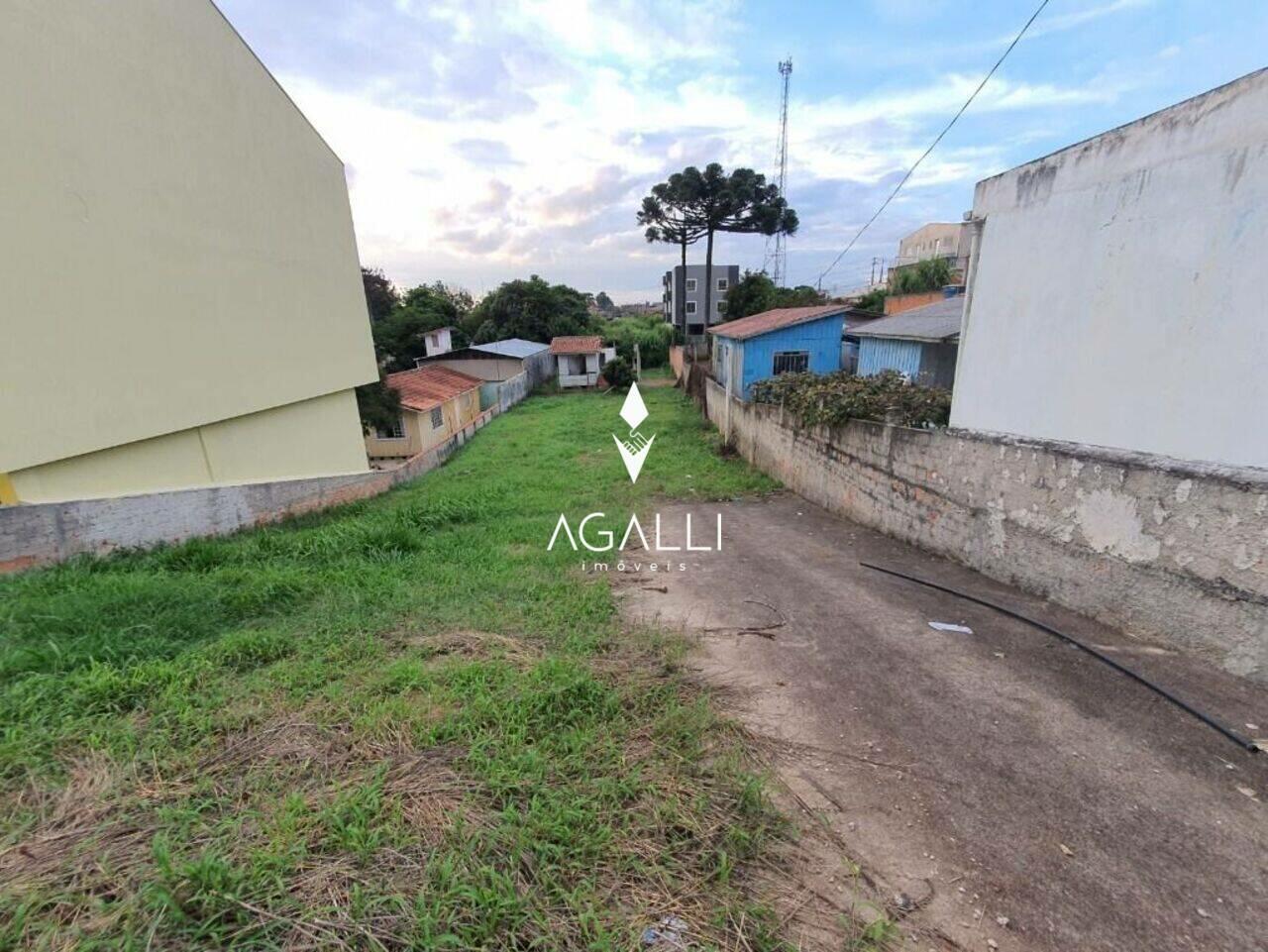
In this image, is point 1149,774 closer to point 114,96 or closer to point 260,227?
point 114,96

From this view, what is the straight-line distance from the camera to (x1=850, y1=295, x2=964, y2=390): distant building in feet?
34.9

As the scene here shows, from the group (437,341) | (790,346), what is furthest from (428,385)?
(790,346)

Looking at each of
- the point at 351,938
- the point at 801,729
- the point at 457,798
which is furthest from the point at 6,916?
the point at 801,729

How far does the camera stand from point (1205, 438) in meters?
3.94

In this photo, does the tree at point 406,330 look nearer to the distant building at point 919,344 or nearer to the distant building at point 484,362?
the distant building at point 484,362

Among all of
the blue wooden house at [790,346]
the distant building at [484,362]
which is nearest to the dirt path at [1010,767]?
the blue wooden house at [790,346]

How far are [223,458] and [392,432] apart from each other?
966cm

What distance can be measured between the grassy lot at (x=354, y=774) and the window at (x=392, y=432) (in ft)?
42.2

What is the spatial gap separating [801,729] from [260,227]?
10697 mm

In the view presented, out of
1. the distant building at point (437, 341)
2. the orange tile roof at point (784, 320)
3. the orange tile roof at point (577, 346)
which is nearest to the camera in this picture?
the orange tile roof at point (784, 320)

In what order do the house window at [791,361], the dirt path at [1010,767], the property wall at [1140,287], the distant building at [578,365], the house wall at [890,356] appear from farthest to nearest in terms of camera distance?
the distant building at [578,365]
the house window at [791,361]
the house wall at [890,356]
the property wall at [1140,287]
the dirt path at [1010,767]

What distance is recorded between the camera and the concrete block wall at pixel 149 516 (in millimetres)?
5273

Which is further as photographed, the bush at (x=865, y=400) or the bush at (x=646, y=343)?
the bush at (x=646, y=343)

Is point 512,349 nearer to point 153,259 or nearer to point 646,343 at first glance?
point 646,343
